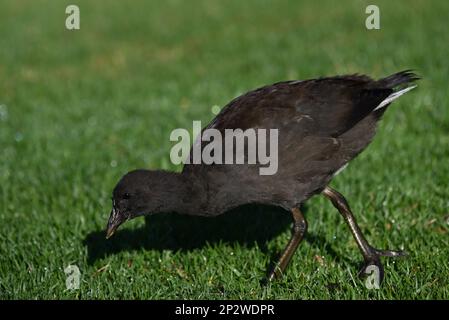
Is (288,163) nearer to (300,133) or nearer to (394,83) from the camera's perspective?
(300,133)

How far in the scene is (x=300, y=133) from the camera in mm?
4574

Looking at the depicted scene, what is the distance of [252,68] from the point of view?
9.90 metres

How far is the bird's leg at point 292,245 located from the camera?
15.2 feet

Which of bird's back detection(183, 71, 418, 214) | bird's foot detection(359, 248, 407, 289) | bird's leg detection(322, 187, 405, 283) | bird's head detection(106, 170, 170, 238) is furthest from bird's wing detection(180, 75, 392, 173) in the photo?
bird's foot detection(359, 248, 407, 289)

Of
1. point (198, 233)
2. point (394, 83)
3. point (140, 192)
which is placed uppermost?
point (394, 83)

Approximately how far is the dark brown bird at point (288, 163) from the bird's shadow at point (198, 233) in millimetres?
524

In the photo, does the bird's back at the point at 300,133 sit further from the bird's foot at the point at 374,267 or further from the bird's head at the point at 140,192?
the bird's foot at the point at 374,267

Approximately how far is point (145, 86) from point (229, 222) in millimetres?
4620

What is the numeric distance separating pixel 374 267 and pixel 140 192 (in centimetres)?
161

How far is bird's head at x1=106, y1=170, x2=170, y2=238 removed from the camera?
468 centimetres

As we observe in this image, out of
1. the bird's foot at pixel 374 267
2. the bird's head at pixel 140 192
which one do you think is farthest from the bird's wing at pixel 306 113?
→ the bird's foot at pixel 374 267

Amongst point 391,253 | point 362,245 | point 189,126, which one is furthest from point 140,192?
point 189,126
